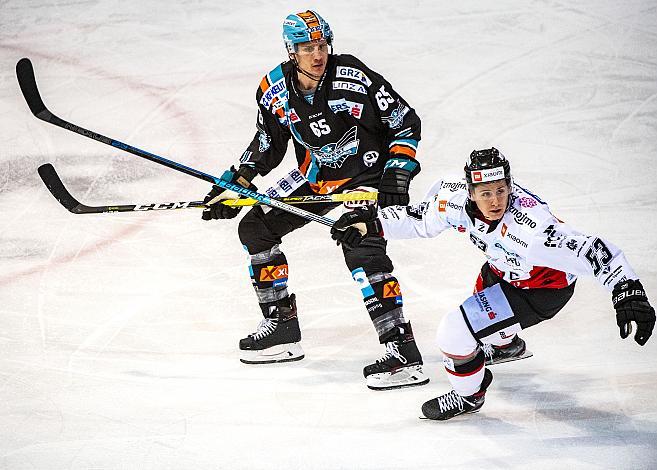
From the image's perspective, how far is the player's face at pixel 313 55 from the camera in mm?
4066

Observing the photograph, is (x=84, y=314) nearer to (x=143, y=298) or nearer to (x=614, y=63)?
(x=143, y=298)

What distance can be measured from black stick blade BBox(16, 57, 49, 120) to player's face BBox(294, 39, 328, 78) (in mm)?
1227

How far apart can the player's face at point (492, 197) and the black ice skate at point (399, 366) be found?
2.77 feet

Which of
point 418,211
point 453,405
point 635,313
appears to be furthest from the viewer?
point 418,211

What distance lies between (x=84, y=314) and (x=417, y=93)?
3149mm

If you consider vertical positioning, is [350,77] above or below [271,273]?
above

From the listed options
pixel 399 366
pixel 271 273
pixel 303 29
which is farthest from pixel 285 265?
pixel 303 29

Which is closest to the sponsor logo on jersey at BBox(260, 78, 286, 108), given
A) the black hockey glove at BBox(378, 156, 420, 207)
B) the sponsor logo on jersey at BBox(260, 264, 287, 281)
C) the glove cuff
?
the black hockey glove at BBox(378, 156, 420, 207)

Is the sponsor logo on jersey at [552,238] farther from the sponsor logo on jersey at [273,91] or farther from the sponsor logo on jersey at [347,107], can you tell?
the sponsor logo on jersey at [273,91]

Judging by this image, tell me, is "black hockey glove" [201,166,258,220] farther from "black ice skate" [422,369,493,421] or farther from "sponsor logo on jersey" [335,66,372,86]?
"black ice skate" [422,369,493,421]

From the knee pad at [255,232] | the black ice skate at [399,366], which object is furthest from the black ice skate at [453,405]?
the knee pad at [255,232]

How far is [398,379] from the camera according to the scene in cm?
399

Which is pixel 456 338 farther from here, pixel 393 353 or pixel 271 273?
pixel 271 273

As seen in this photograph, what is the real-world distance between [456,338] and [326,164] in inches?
45.7
